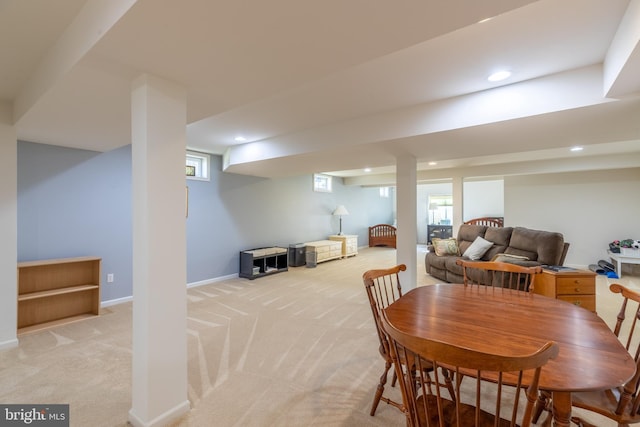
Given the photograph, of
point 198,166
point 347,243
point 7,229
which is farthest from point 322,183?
point 7,229

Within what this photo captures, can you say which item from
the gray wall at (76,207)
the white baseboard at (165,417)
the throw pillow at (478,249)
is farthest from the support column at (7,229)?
the throw pillow at (478,249)

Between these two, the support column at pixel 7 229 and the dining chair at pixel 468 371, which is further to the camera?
the support column at pixel 7 229

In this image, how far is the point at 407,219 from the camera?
4.05 m

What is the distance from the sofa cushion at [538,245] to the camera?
396 centimetres

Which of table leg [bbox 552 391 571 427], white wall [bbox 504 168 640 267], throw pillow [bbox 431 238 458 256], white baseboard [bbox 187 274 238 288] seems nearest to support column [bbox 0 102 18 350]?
white baseboard [bbox 187 274 238 288]

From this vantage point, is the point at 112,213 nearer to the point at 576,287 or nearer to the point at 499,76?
the point at 499,76

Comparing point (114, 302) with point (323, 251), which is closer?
point (114, 302)

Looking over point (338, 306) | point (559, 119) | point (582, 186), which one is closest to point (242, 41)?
point (559, 119)

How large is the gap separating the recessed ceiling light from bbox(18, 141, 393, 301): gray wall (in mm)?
4402

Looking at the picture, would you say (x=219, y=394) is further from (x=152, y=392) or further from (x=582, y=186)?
(x=582, y=186)

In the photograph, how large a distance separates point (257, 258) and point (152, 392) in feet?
12.8

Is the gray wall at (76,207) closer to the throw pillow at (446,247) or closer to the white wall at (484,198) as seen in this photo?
the throw pillow at (446,247)

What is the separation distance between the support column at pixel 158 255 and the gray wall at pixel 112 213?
2.67m

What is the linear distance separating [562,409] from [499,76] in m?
2.30
